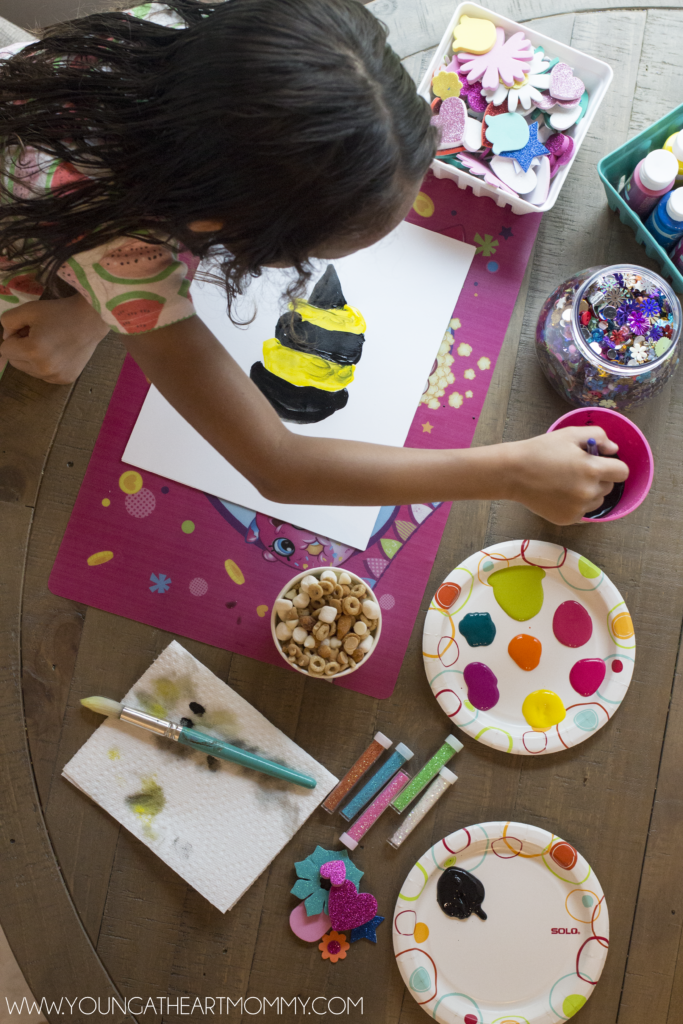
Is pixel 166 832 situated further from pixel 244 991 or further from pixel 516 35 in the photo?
pixel 516 35

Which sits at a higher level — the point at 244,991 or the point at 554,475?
the point at 554,475

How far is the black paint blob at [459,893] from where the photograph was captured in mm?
685

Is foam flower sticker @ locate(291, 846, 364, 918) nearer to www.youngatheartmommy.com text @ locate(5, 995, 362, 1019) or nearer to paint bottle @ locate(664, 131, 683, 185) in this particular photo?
www.youngatheartmommy.com text @ locate(5, 995, 362, 1019)

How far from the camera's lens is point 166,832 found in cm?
69

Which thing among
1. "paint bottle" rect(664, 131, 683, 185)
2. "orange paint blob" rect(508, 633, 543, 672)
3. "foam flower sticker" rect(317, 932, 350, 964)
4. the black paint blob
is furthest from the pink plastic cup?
"foam flower sticker" rect(317, 932, 350, 964)

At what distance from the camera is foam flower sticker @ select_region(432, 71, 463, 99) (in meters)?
0.69

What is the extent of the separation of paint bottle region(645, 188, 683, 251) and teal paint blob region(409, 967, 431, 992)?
0.76 metres

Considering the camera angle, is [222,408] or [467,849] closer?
[222,408]

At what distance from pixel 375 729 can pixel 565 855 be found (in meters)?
0.22

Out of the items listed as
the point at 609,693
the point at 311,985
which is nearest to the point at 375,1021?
the point at 311,985

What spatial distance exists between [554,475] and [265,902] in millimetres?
493

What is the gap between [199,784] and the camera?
0.70 metres

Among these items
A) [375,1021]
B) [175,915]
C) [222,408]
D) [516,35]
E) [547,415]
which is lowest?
[375,1021]

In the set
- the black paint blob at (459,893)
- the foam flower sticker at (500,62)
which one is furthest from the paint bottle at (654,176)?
the black paint blob at (459,893)
